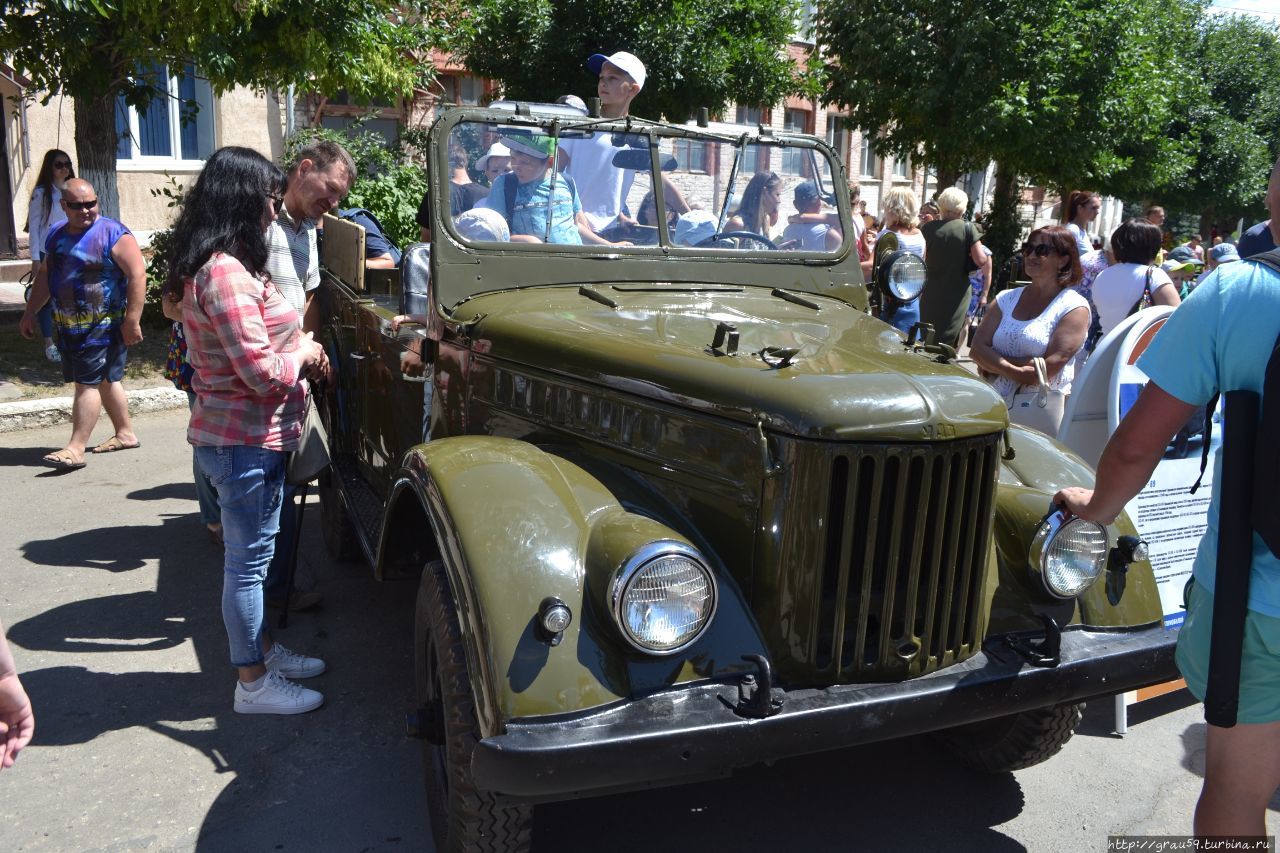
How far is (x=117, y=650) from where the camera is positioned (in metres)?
4.16

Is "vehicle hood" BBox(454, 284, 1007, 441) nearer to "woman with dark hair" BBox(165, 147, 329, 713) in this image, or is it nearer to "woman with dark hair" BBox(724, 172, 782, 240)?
"woman with dark hair" BBox(724, 172, 782, 240)

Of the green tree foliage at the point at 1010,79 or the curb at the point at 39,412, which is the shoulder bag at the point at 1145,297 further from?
the green tree foliage at the point at 1010,79

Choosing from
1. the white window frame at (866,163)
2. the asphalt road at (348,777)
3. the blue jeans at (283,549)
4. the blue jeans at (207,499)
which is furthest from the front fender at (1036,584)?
the white window frame at (866,163)

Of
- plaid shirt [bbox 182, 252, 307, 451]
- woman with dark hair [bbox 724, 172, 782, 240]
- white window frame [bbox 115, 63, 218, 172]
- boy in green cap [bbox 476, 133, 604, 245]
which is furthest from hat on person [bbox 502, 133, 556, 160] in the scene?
white window frame [bbox 115, 63, 218, 172]

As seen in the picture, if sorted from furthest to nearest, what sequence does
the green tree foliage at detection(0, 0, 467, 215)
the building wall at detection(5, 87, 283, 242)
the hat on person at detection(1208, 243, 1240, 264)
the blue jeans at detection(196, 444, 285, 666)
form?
the building wall at detection(5, 87, 283, 242) → the hat on person at detection(1208, 243, 1240, 264) → the green tree foliage at detection(0, 0, 467, 215) → the blue jeans at detection(196, 444, 285, 666)

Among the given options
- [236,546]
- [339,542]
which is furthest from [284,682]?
[339,542]

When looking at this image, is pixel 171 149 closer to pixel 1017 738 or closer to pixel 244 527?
pixel 244 527

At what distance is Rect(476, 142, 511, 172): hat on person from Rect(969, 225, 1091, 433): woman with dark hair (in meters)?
2.40

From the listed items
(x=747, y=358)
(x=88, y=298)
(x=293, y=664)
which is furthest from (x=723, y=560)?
(x=88, y=298)

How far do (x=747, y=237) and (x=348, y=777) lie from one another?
7.73 ft

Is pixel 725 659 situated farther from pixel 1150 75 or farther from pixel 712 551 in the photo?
pixel 1150 75

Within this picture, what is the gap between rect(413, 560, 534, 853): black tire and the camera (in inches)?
101

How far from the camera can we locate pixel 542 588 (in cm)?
244

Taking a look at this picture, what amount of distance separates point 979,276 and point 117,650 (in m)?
7.67
